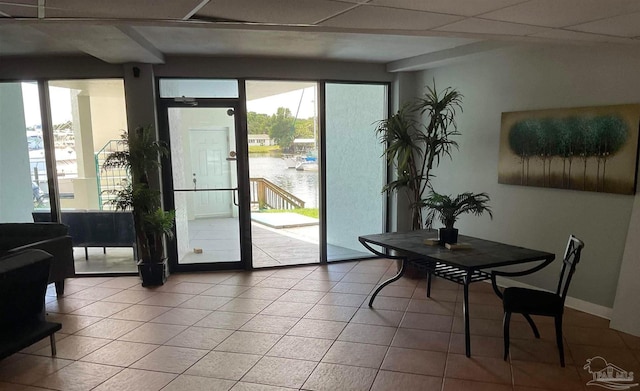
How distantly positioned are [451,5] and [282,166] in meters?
3.60

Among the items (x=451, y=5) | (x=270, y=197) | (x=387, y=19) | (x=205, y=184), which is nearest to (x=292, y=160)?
(x=270, y=197)

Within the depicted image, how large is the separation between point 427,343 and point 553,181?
2055mm

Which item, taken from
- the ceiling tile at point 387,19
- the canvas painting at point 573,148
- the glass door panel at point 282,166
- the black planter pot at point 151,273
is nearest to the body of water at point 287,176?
the glass door panel at point 282,166

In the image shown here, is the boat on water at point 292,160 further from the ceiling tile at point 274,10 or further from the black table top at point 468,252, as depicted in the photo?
the ceiling tile at point 274,10

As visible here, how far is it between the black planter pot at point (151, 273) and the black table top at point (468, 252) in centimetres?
250

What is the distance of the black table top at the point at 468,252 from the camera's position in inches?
124

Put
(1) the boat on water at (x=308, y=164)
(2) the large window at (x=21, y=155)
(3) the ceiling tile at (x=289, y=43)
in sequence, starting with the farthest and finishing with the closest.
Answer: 1. (1) the boat on water at (x=308, y=164)
2. (2) the large window at (x=21, y=155)
3. (3) the ceiling tile at (x=289, y=43)

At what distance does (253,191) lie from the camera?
5.41 metres

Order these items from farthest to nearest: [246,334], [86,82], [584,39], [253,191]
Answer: [253,191], [86,82], [246,334], [584,39]

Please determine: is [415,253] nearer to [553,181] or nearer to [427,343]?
[427,343]

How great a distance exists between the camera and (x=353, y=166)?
18.9 ft

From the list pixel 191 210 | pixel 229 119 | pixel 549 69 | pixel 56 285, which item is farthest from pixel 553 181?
pixel 56 285

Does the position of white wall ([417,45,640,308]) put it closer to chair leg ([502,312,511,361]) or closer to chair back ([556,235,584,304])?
chair back ([556,235,584,304])

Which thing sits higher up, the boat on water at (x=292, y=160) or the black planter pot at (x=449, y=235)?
the boat on water at (x=292, y=160)
